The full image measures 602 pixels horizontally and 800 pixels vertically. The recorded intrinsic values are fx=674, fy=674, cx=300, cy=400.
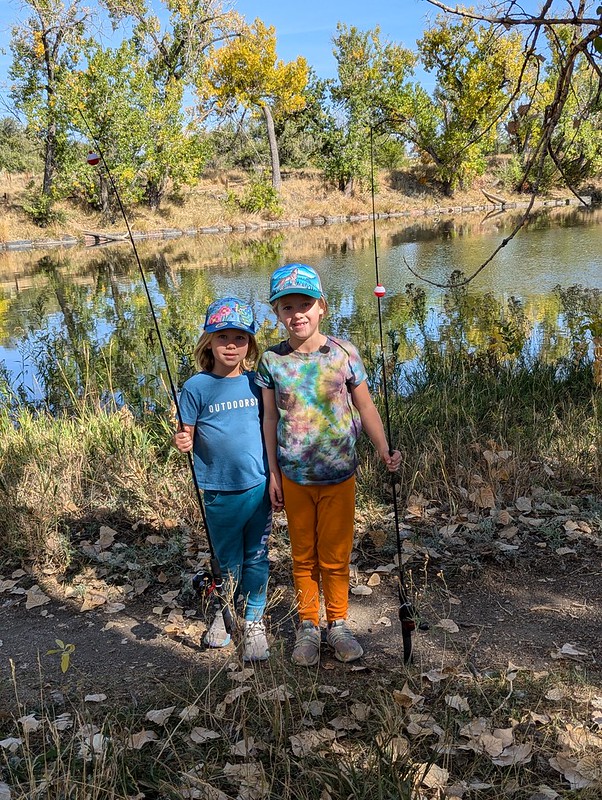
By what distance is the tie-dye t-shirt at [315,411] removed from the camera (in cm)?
283

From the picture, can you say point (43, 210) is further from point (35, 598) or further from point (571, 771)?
point (571, 771)

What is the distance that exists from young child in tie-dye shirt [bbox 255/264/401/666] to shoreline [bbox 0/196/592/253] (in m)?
22.3

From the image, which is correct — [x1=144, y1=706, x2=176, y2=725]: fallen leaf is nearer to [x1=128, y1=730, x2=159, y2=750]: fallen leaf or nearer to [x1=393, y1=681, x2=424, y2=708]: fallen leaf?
[x1=128, y1=730, x2=159, y2=750]: fallen leaf

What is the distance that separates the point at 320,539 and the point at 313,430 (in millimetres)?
504

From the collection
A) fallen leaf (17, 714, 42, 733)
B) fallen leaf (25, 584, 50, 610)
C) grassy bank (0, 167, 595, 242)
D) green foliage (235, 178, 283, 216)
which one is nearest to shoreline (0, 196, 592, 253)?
grassy bank (0, 167, 595, 242)

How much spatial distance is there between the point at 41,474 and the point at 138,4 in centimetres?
3274

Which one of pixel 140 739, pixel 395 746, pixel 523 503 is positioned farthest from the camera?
pixel 523 503

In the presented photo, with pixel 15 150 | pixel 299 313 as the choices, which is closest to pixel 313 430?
pixel 299 313

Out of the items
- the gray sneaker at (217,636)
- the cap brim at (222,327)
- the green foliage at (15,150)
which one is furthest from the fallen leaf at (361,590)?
the green foliage at (15,150)

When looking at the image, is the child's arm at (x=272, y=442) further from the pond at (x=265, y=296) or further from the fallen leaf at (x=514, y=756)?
the pond at (x=265, y=296)

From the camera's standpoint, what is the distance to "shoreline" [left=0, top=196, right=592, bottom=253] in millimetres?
27906

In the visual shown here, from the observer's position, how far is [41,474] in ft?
15.2

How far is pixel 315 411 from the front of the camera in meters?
2.83

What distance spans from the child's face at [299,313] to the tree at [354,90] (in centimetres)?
3140
